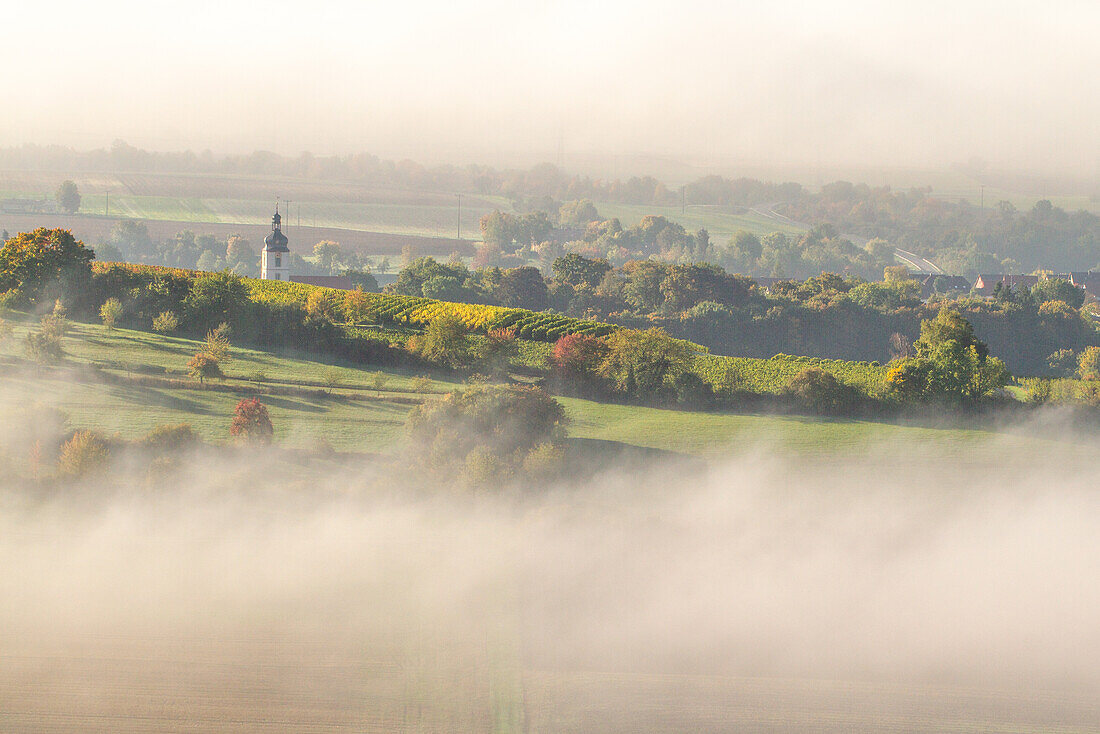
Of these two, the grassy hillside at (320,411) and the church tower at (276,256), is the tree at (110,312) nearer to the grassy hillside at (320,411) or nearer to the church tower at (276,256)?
the grassy hillside at (320,411)

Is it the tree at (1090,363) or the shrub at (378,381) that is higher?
the shrub at (378,381)

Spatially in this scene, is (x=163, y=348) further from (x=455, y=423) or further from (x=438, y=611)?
(x=438, y=611)


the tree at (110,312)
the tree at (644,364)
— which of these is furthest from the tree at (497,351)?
the tree at (110,312)

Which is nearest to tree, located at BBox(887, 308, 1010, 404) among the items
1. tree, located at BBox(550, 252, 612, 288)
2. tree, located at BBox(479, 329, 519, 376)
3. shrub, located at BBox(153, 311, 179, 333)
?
tree, located at BBox(479, 329, 519, 376)

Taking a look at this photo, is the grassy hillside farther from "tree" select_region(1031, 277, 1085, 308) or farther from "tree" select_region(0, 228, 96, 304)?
"tree" select_region(1031, 277, 1085, 308)

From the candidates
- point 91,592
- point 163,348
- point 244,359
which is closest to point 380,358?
point 244,359

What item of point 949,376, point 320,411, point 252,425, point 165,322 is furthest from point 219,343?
point 949,376
